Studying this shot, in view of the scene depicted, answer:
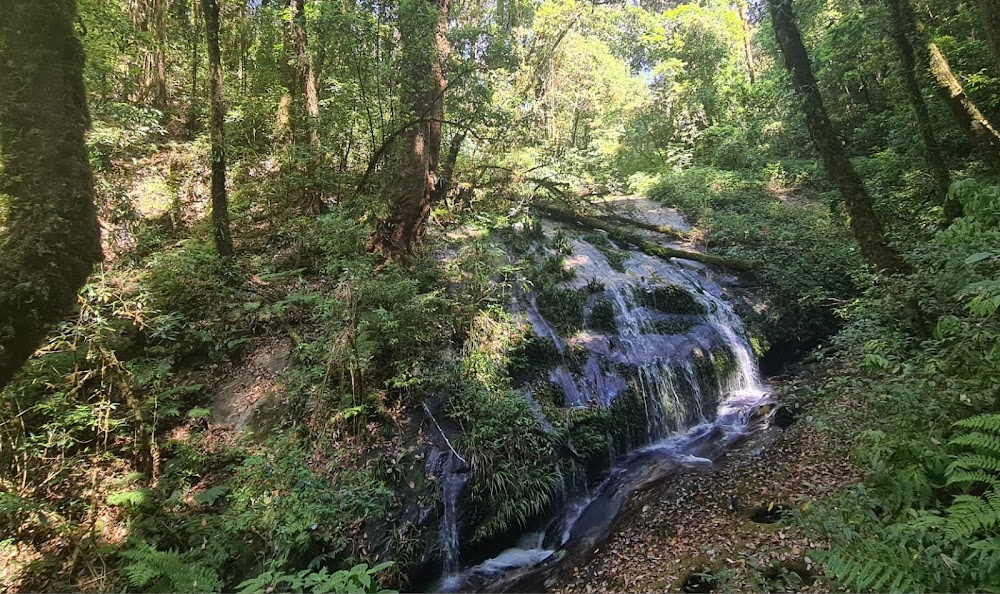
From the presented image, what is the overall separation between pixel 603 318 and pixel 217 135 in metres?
8.22

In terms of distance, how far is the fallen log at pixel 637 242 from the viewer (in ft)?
42.0

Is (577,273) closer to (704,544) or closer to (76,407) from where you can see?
(704,544)

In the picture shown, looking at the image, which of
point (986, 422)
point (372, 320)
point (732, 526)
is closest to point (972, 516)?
point (986, 422)

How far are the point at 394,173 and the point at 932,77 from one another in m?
11.5

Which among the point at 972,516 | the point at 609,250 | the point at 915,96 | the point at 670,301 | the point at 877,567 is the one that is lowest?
the point at 877,567

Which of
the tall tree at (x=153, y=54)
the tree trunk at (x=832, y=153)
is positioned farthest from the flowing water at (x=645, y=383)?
the tall tree at (x=153, y=54)

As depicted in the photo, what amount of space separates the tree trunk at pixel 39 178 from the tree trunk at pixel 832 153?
32.6ft

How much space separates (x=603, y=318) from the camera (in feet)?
32.8

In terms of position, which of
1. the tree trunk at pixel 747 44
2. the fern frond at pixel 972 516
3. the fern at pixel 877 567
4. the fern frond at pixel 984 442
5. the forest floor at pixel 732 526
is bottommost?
the forest floor at pixel 732 526

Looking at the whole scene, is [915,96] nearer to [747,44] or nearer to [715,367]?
[715,367]

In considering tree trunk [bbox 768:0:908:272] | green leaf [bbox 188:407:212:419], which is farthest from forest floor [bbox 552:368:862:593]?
green leaf [bbox 188:407:212:419]

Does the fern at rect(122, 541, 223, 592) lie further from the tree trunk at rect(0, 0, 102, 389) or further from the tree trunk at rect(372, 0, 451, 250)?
the tree trunk at rect(372, 0, 451, 250)

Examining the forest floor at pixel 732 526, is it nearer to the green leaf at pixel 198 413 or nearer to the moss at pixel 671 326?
the moss at pixel 671 326

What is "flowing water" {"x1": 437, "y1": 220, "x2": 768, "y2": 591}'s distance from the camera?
6148 millimetres
